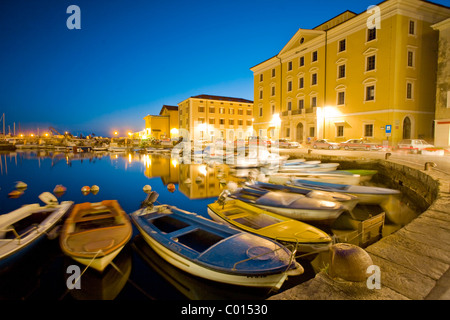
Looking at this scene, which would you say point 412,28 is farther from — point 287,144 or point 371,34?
point 287,144

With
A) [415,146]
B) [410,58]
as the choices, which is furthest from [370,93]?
[415,146]

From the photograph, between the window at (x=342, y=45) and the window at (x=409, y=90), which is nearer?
the window at (x=409, y=90)

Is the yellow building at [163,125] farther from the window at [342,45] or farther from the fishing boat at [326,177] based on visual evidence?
the fishing boat at [326,177]

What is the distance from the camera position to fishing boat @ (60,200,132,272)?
4.44 metres

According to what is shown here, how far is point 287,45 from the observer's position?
34.5 m

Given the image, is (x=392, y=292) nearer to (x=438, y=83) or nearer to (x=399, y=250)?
(x=399, y=250)

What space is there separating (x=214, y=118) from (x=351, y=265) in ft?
174

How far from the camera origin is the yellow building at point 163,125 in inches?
2425

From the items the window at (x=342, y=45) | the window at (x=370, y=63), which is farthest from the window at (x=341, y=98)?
the window at (x=342, y=45)

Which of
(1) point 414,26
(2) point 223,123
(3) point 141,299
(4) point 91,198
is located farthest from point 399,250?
(2) point 223,123

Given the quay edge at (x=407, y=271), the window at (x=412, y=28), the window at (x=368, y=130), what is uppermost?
the window at (x=412, y=28)

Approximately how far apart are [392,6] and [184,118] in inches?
1691

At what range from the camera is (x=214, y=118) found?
54.5m

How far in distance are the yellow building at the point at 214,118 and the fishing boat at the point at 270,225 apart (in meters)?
44.3
